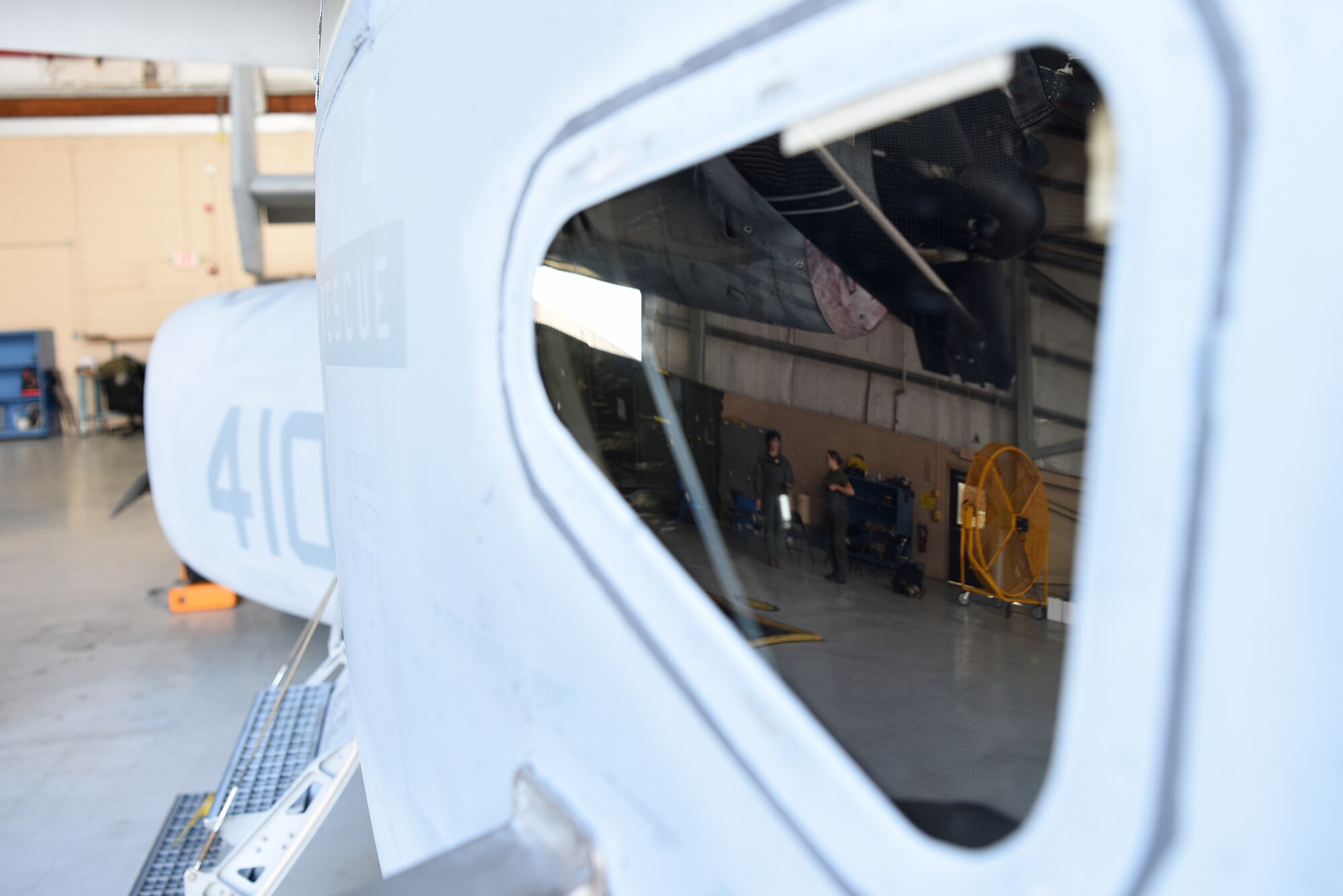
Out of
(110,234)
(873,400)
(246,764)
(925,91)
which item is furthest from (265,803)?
(110,234)

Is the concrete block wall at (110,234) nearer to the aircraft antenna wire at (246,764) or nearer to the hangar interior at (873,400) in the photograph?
the aircraft antenna wire at (246,764)

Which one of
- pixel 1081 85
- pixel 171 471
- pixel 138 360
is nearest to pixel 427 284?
pixel 1081 85

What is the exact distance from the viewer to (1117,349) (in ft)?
1.68

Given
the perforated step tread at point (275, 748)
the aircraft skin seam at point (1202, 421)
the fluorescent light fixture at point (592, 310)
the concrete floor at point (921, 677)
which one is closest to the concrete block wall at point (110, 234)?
the perforated step tread at point (275, 748)

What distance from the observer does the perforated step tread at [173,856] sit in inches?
105

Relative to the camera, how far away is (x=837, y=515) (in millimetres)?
1758

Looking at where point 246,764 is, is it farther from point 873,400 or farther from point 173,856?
point 873,400

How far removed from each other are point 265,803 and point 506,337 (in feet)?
8.21

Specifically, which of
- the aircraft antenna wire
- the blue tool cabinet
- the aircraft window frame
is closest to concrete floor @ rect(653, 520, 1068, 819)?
the aircraft window frame

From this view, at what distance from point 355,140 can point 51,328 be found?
57.3 ft

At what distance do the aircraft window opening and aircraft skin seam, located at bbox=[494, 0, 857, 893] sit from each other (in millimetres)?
60

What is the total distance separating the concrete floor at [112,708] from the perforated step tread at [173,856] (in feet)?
0.35

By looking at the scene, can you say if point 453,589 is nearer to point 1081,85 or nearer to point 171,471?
point 1081,85

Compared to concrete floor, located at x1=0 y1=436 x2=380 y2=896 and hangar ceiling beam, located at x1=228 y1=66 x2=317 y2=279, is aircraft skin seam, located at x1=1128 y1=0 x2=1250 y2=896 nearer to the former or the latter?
concrete floor, located at x1=0 y1=436 x2=380 y2=896
